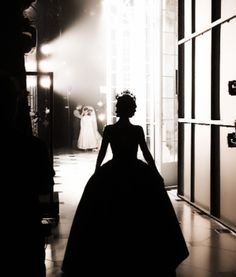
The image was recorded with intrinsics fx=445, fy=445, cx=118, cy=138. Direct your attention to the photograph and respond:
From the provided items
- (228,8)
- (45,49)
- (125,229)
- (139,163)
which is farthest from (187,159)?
(45,49)

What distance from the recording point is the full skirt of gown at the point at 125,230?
288 cm

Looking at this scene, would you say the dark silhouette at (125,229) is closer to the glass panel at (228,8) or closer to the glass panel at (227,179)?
the glass panel at (227,179)

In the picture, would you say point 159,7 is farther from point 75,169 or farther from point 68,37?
point 68,37

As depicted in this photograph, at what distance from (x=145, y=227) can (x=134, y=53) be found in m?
5.49

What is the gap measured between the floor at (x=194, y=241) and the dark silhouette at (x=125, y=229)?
A: 425mm

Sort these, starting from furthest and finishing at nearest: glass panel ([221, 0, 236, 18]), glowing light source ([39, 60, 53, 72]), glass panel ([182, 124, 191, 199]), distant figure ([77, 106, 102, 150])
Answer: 1. distant figure ([77, 106, 102, 150])
2. glowing light source ([39, 60, 53, 72])
3. glass panel ([182, 124, 191, 199])
4. glass panel ([221, 0, 236, 18])

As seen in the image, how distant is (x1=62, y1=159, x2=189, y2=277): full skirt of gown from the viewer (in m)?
2.88

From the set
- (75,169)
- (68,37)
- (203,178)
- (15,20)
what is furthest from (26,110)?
(68,37)

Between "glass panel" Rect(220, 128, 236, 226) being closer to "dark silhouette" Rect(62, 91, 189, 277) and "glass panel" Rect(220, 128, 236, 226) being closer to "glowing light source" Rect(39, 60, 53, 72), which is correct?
"dark silhouette" Rect(62, 91, 189, 277)

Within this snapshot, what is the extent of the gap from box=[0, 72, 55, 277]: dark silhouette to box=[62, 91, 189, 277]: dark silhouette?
1065 millimetres

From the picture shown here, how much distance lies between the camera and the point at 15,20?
3.05m

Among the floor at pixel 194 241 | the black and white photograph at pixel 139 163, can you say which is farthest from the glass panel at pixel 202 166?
the floor at pixel 194 241

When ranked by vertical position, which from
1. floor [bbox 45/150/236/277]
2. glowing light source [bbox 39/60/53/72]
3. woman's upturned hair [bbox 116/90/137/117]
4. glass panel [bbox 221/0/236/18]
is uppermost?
glowing light source [bbox 39/60/53/72]

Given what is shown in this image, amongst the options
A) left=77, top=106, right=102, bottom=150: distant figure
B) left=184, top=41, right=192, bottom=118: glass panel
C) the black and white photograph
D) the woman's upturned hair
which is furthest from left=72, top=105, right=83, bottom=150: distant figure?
the woman's upturned hair
